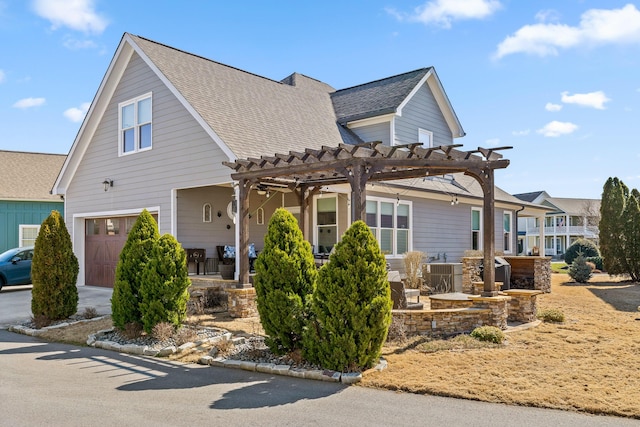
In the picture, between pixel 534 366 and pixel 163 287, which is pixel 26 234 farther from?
pixel 534 366

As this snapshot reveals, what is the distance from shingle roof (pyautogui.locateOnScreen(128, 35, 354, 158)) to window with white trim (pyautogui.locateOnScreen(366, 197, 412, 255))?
2.43 meters

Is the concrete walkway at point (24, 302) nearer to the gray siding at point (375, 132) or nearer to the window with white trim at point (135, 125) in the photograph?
the window with white trim at point (135, 125)

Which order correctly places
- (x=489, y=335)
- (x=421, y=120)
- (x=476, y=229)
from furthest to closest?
(x=476, y=229) < (x=421, y=120) < (x=489, y=335)

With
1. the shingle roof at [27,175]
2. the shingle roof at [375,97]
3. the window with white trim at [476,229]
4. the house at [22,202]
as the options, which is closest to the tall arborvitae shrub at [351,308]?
the shingle roof at [375,97]

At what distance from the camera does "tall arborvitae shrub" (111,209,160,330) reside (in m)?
9.30

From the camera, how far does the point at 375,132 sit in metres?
17.8

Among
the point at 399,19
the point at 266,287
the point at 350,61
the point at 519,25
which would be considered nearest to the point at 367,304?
the point at 266,287

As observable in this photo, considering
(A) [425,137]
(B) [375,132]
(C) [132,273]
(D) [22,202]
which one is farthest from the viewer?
(D) [22,202]

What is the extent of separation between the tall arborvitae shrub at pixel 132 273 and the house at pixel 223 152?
7.29 ft

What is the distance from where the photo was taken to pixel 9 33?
572 inches

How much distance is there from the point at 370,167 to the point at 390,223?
7.62 meters

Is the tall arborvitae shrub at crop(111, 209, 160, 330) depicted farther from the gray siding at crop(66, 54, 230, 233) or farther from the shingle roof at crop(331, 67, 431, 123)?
the shingle roof at crop(331, 67, 431, 123)

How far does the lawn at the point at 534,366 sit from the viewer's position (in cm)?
577

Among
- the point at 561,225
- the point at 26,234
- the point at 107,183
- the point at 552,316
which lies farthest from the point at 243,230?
the point at 561,225
